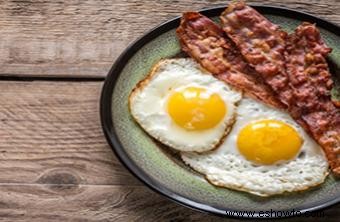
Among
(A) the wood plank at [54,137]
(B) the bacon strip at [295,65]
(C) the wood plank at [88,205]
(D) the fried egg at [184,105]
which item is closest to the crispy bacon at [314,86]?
(B) the bacon strip at [295,65]

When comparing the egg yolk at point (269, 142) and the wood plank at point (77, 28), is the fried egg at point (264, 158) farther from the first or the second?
the wood plank at point (77, 28)

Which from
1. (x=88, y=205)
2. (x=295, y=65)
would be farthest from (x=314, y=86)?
(x=88, y=205)

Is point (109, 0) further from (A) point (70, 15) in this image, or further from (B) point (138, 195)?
(B) point (138, 195)

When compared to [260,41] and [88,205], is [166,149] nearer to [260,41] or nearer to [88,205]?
[88,205]

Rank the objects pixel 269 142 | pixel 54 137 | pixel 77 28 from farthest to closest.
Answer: pixel 77 28, pixel 54 137, pixel 269 142

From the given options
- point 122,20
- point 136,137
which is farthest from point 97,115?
point 122,20

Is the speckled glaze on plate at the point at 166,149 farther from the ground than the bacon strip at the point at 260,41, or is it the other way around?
the bacon strip at the point at 260,41

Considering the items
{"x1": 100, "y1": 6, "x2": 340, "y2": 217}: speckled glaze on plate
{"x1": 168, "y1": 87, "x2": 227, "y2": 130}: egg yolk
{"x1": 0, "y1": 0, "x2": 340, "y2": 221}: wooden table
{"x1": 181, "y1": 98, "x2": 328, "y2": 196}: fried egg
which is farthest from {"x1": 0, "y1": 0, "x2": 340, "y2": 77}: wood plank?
{"x1": 181, "y1": 98, "x2": 328, "y2": 196}: fried egg
